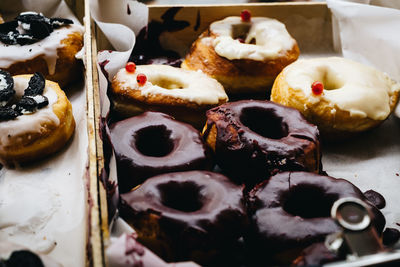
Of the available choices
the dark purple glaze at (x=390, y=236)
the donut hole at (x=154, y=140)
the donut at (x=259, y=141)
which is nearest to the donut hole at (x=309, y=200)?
the donut at (x=259, y=141)

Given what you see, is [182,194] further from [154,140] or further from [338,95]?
[338,95]

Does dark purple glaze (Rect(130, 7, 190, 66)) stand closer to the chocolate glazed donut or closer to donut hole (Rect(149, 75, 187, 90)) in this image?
donut hole (Rect(149, 75, 187, 90))

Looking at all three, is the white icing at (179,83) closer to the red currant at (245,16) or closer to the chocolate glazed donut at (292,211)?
the red currant at (245,16)

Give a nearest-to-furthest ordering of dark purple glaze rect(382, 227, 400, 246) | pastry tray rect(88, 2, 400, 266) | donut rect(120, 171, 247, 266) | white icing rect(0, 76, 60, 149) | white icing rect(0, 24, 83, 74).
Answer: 1. donut rect(120, 171, 247, 266)
2. dark purple glaze rect(382, 227, 400, 246)
3. white icing rect(0, 76, 60, 149)
4. pastry tray rect(88, 2, 400, 266)
5. white icing rect(0, 24, 83, 74)

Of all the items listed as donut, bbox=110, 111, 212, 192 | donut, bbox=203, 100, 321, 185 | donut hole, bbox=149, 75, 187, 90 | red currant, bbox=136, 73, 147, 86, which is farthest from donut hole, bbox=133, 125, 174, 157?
donut hole, bbox=149, 75, 187, 90

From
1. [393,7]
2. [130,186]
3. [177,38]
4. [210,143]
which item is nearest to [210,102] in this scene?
[210,143]
